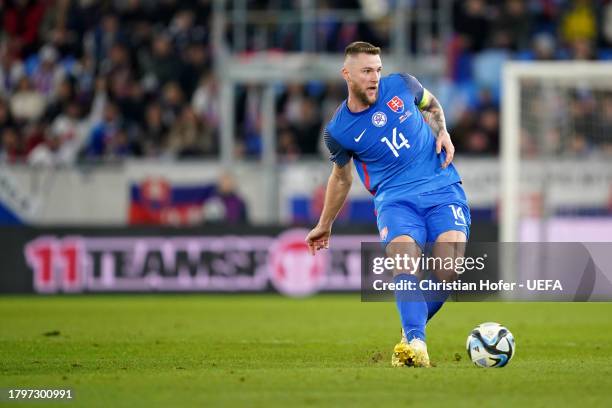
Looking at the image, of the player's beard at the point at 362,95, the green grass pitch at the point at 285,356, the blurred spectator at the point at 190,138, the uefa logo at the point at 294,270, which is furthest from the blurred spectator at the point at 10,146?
the player's beard at the point at 362,95

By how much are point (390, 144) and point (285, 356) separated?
88.1 inches

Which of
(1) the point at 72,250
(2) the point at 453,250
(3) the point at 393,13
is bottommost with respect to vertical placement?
(1) the point at 72,250

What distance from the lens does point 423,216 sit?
971cm

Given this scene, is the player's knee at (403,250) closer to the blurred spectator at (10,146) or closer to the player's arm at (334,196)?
the player's arm at (334,196)

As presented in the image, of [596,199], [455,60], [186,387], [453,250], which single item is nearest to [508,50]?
[455,60]

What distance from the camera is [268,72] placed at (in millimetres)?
22297

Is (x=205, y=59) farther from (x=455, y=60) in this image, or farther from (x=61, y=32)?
(x=455, y=60)

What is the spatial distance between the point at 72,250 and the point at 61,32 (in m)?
6.20

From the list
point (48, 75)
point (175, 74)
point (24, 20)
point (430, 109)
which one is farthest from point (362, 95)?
point (24, 20)

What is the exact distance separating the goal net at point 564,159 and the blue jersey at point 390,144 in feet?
36.7

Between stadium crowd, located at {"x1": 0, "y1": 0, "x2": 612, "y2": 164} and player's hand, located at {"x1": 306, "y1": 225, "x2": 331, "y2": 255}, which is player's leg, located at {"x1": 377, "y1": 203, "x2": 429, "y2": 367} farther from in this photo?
stadium crowd, located at {"x1": 0, "y1": 0, "x2": 612, "y2": 164}

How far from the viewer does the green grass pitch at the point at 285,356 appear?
7719 mm

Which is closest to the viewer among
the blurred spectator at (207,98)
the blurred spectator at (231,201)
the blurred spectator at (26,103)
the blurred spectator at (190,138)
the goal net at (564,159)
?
the blurred spectator at (231,201)

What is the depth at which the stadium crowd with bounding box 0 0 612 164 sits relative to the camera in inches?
912
